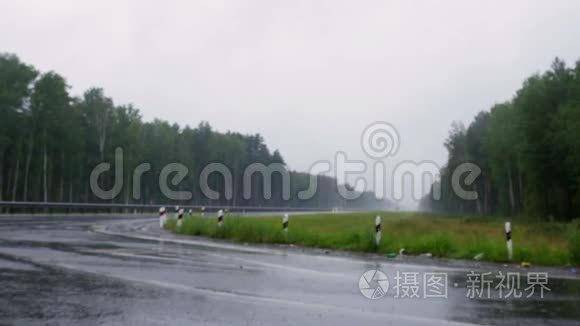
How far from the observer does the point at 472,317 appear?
7547 millimetres

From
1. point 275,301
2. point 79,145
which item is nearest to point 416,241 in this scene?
point 275,301

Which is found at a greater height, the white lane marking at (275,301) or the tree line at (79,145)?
the tree line at (79,145)

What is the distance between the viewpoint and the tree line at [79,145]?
2387 inches

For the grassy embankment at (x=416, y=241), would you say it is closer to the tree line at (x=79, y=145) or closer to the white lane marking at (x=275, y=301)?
the white lane marking at (x=275, y=301)

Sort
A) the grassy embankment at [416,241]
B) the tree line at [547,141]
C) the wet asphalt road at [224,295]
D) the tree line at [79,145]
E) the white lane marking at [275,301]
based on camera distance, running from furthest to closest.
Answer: the tree line at [79,145] < the tree line at [547,141] < the grassy embankment at [416,241] < the white lane marking at [275,301] < the wet asphalt road at [224,295]

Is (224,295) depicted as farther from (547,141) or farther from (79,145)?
(79,145)

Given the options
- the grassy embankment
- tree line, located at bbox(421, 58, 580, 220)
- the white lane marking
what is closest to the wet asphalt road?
the white lane marking

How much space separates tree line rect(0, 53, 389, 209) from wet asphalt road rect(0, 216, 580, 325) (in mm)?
51557

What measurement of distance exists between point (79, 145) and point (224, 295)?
2605 inches

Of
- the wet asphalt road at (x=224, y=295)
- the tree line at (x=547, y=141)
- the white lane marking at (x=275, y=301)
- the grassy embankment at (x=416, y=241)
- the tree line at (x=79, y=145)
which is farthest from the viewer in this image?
the tree line at (x=79, y=145)

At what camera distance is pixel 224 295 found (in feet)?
28.4

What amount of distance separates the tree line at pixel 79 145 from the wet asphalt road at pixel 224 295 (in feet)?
169

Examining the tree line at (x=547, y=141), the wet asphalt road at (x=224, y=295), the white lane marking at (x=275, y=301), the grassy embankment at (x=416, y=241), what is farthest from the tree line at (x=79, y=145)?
the white lane marking at (x=275, y=301)

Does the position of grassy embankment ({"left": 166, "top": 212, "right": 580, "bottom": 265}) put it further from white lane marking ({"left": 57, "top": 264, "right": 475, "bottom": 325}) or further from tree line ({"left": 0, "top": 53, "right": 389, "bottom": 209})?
tree line ({"left": 0, "top": 53, "right": 389, "bottom": 209})
